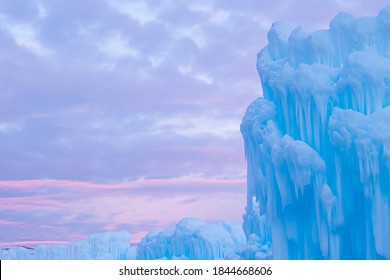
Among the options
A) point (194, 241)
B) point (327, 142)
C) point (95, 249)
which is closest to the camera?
point (327, 142)

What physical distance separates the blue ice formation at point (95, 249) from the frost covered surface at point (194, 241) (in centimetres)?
927

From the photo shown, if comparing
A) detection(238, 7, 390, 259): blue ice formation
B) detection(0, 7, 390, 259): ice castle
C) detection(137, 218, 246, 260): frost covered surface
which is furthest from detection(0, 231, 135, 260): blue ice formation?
detection(238, 7, 390, 259): blue ice formation

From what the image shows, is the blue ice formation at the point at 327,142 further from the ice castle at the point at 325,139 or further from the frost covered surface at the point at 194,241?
the frost covered surface at the point at 194,241

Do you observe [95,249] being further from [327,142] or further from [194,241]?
[327,142]

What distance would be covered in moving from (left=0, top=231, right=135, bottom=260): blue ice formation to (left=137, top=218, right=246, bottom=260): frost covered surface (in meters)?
9.27

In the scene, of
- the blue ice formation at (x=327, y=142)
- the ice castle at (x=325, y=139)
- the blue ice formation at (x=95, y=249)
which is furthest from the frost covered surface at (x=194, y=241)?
the blue ice formation at (x=327, y=142)

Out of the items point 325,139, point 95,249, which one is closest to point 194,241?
point 95,249

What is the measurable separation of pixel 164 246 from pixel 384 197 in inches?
1162

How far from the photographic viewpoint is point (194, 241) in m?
45.9

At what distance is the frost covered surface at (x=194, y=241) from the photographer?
45281mm

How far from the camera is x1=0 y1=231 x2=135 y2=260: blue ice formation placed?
61.3 m

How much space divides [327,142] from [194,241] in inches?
915

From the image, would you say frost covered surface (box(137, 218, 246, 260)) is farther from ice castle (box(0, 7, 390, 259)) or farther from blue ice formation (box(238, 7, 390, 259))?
blue ice formation (box(238, 7, 390, 259))
